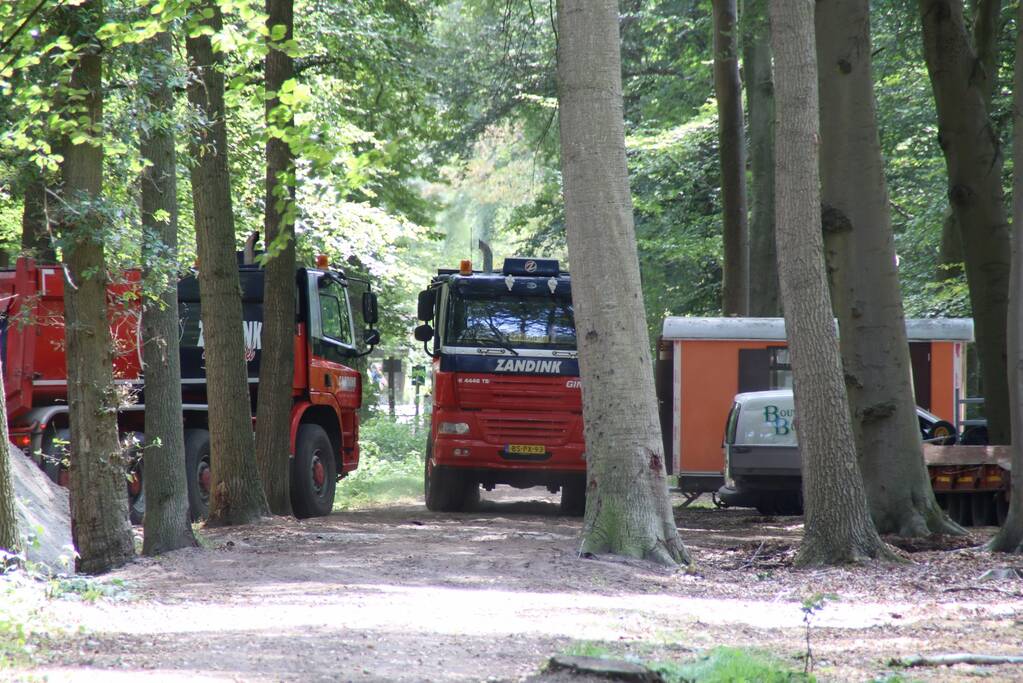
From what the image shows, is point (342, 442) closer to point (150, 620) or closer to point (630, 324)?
point (630, 324)

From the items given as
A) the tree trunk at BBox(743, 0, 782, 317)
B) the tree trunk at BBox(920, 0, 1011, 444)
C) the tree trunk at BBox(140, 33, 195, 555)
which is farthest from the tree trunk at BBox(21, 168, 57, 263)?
the tree trunk at BBox(743, 0, 782, 317)

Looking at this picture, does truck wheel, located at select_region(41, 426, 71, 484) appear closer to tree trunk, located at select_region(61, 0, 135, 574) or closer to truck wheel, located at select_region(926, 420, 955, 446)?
tree trunk, located at select_region(61, 0, 135, 574)

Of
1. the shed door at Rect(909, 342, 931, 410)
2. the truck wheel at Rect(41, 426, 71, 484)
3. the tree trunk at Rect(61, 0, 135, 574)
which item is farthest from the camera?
the shed door at Rect(909, 342, 931, 410)

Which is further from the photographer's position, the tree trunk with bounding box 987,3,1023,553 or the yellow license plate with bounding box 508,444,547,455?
the yellow license plate with bounding box 508,444,547,455

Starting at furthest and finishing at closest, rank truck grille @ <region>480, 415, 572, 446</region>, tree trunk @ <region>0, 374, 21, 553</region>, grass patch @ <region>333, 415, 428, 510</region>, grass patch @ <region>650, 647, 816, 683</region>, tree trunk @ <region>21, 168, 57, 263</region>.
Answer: grass patch @ <region>333, 415, 428, 510</region> < truck grille @ <region>480, 415, 572, 446</region> < tree trunk @ <region>21, 168, 57, 263</region> < tree trunk @ <region>0, 374, 21, 553</region> < grass patch @ <region>650, 647, 816, 683</region>

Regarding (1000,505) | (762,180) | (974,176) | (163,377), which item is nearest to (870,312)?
(974,176)

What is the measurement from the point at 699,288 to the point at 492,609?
24.2 metres

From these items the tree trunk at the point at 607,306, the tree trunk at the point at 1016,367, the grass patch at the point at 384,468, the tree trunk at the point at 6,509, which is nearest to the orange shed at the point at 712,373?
the grass patch at the point at 384,468

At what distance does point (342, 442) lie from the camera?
58.3 feet

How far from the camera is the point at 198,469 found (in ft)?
51.8

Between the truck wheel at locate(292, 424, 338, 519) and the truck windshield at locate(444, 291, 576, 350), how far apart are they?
2.14m

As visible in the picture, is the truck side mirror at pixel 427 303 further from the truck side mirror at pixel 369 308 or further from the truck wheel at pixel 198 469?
the truck wheel at pixel 198 469

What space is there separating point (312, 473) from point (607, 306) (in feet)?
25.0

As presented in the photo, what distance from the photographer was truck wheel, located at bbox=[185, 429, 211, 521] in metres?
15.6
